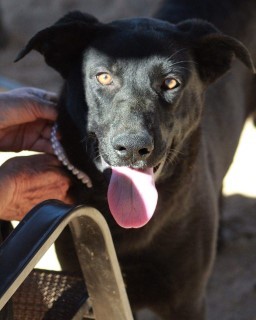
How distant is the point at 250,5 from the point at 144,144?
1499 mm

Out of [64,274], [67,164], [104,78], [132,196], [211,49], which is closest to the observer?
[64,274]

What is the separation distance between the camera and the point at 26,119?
7.29 feet

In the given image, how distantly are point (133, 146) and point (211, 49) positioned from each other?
612 mm

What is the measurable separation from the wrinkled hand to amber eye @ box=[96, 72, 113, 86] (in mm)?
309

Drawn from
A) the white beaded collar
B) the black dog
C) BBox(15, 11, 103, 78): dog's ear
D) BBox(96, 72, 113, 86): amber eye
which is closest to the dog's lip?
the black dog

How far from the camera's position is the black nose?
1908 mm

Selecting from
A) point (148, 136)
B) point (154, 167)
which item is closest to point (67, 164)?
point (154, 167)

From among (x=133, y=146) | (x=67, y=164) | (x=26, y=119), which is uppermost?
(x=133, y=146)

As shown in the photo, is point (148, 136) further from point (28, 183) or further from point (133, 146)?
point (28, 183)

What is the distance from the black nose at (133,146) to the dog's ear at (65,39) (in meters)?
0.46

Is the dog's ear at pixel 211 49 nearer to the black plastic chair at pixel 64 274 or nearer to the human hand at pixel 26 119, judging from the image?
the human hand at pixel 26 119

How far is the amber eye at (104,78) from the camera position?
2125 millimetres

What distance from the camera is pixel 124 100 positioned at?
6.68 feet

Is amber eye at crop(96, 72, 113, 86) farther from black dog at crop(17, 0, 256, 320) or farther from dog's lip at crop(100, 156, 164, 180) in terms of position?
dog's lip at crop(100, 156, 164, 180)
